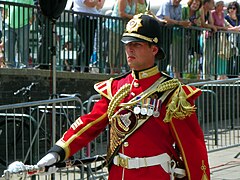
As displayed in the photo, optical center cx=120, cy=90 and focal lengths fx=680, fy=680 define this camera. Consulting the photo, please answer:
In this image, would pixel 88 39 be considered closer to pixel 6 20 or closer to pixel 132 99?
pixel 6 20

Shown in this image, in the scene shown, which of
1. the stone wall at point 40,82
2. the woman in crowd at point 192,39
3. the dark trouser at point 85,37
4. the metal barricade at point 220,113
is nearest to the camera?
the stone wall at point 40,82

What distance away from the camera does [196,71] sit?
14.4 m

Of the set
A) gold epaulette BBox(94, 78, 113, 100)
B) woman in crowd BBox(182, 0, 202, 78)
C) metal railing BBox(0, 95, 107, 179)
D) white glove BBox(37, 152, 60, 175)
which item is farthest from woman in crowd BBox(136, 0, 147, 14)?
Result: white glove BBox(37, 152, 60, 175)

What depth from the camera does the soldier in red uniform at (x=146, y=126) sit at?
4.62 m

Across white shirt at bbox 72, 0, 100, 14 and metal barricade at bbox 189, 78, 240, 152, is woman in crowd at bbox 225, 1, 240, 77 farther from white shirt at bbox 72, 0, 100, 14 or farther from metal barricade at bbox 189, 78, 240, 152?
white shirt at bbox 72, 0, 100, 14

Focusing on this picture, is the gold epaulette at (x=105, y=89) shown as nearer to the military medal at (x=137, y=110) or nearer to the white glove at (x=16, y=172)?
the military medal at (x=137, y=110)

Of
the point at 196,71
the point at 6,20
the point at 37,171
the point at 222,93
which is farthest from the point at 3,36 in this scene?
the point at 37,171

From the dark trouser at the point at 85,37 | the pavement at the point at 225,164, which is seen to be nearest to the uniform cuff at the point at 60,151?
the pavement at the point at 225,164

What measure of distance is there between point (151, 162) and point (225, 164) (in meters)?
5.68

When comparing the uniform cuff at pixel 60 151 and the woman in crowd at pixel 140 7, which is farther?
the woman in crowd at pixel 140 7

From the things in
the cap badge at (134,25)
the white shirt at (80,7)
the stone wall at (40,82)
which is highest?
the white shirt at (80,7)

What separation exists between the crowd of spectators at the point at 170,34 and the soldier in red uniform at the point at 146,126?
5890 mm

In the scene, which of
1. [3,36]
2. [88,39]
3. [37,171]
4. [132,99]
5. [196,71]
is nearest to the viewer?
[37,171]

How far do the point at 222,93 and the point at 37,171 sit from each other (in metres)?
7.02
